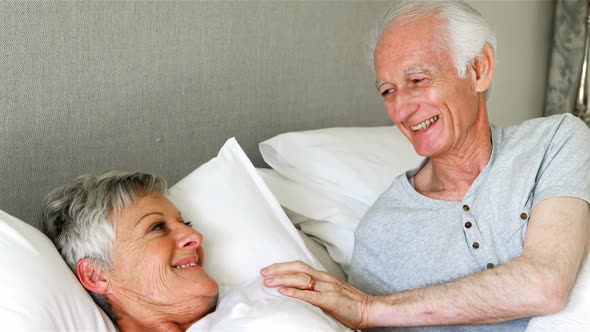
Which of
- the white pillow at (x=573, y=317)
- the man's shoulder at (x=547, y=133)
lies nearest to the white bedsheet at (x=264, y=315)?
the white pillow at (x=573, y=317)

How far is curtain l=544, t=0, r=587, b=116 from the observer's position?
3.49m

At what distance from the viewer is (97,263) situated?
1419 millimetres

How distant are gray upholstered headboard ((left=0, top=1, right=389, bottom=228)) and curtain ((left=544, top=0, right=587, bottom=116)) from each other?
1.53 m

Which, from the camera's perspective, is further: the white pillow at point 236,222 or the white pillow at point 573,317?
the white pillow at point 236,222

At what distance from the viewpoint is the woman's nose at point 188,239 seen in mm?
1486

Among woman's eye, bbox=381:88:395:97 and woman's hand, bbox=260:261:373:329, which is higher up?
woman's eye, bbox=381:88:395:97

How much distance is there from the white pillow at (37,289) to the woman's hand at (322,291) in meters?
0.35

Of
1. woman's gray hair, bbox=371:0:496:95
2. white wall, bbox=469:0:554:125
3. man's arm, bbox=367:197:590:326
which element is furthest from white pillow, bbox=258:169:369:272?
white wall, bbox=469:0:554:125

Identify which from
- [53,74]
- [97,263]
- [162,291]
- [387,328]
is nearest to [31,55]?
[53,74]

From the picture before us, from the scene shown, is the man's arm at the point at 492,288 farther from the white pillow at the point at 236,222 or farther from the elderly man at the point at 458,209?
the white pillow at the point at 236,222

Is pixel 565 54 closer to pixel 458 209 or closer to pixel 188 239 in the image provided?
pixel 458 209

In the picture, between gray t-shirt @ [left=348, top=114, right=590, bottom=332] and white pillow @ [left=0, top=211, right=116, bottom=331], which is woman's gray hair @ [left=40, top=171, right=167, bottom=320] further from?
gray t-shirt @ [left=348, top=114, right=590, bottom=332]

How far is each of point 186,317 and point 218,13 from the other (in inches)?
35.0

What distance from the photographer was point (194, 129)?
196cm
